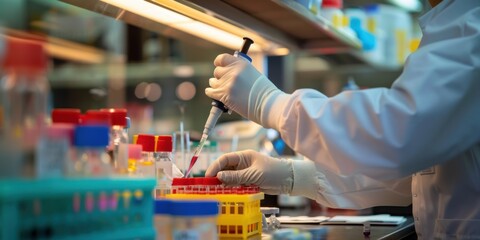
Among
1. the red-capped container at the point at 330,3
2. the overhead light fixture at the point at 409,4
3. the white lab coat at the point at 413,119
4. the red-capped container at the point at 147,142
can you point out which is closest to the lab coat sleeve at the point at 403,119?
the white lab coat at the point at 413,119

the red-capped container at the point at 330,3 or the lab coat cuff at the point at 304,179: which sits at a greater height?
the red-capped container at the point at 330,3

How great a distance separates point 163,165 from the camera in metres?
1.83

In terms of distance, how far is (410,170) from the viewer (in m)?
1.69

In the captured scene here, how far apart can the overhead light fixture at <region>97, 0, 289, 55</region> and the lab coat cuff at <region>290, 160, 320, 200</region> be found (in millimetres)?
514

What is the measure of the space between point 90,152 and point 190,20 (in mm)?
1146

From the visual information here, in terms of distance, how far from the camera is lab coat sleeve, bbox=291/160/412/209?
2281 mm

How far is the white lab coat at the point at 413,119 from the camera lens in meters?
1.65

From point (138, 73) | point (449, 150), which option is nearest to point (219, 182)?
point (449, 150)

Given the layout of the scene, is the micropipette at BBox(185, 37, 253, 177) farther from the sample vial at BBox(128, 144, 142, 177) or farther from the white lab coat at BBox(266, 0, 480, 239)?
the sample vial at BBox(128, 144, 142, 177)

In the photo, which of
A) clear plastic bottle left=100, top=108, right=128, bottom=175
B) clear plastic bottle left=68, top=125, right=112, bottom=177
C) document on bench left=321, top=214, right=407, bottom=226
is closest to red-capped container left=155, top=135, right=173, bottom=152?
clear plastic bottle left=100, top=108, right=128, bottom=175

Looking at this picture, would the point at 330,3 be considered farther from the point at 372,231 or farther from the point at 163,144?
the point at 163,144

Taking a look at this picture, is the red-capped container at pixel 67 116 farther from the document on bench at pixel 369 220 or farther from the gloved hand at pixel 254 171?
the document on bench at pixel 369 220

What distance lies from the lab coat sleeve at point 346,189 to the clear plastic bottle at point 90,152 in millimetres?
1145

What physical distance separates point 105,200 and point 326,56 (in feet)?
12.5
